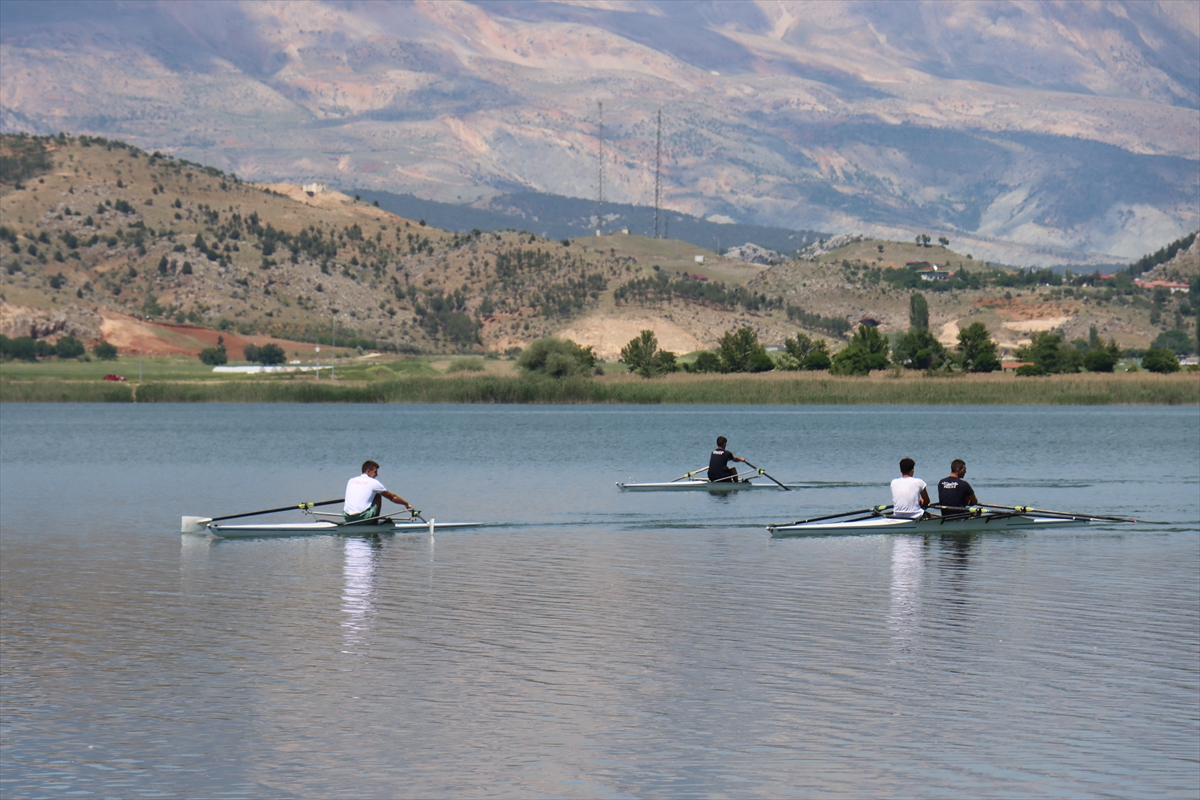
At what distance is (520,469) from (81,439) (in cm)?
4700

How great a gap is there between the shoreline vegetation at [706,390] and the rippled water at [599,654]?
84394 mm

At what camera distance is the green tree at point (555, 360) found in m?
168

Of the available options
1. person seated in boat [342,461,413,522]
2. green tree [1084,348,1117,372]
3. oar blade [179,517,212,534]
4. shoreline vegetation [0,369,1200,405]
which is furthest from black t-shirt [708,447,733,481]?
green tree [1084,348,1117,372]

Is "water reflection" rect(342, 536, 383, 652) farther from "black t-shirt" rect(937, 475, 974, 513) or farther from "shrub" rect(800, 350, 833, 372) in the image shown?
"shrub" rect(800, 350, 833, 372)

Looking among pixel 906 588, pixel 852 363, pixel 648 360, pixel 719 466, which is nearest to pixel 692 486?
pixel 719 466

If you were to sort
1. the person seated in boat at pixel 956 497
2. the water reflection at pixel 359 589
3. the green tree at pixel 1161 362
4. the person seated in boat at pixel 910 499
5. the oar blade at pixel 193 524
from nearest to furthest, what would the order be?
1. the water reflection at pixel 359 589
2. the person seated in boat at pixel 910 499
3. the person seated in boat at pixel 956 497
4. the oar blade at pixel 193 524
5. the green tree at pixel 1161 362

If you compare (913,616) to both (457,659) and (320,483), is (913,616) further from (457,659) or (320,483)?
(320,483)

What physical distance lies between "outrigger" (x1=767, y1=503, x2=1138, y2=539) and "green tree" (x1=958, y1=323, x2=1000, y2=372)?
144 metres

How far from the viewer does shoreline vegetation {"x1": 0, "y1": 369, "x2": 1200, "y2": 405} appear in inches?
5507

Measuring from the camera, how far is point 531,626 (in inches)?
1143

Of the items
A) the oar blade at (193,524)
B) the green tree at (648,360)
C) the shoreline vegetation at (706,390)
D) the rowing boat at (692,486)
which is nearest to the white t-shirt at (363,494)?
the oar blade at (193,524)

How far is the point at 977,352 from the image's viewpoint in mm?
192500

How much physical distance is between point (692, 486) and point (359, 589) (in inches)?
1114

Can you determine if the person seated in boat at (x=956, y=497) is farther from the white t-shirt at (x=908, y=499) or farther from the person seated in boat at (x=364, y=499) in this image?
the person seated in boat at (x=364, y=499)
